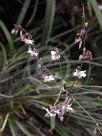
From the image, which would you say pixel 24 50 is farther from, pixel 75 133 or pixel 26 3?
pixel 75 133

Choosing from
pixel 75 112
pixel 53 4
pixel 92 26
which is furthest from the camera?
pixel 92 26

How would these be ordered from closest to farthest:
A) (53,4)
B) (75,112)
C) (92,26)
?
(75,112)
(53,4)
(92,26)

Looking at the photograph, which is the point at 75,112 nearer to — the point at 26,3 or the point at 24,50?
the point at 24,50

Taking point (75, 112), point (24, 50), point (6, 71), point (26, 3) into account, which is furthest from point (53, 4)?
point (75, 112)

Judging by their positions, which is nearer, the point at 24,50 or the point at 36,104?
the point at 36,104

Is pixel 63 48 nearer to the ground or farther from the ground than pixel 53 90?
farther from the ground

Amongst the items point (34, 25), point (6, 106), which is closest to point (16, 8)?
point (34, 25)

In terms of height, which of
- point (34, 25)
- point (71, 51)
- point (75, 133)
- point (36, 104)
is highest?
point (34, 25)
